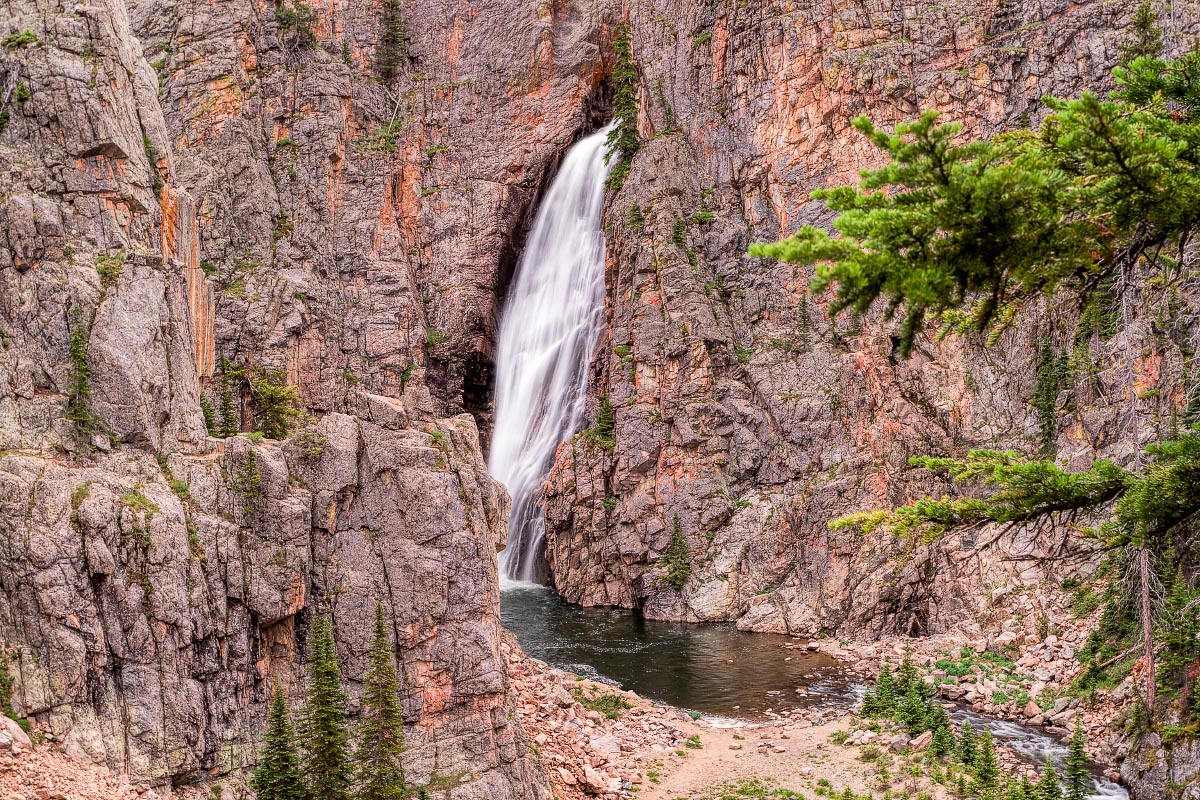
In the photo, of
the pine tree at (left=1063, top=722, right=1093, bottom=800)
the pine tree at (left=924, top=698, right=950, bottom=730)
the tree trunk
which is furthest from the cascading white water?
the tree trunk

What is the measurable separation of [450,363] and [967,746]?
1839 inches

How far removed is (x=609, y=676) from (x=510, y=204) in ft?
139

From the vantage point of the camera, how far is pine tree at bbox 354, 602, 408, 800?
1831 centimetres

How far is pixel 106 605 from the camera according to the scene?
16828 mm

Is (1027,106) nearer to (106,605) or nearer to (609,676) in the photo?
(609,676)

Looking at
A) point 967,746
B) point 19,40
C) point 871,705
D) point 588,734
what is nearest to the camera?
point 19,40

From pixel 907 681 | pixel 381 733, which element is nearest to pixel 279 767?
pixel 381 733

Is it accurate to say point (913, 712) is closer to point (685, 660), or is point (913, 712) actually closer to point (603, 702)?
point (603, 702)

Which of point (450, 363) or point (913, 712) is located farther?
point (450, 363)

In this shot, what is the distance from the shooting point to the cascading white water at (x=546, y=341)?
58688 millimetres

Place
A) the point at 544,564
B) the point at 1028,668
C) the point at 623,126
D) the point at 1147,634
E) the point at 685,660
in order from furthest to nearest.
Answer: the point at 623,126 → the point at 544,564 → the point at 685,660 → the point at 1028,668 → the point at 1147,634

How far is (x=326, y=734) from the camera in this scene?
17562 mm

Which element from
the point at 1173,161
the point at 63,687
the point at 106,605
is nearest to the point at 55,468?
the point at 106,605

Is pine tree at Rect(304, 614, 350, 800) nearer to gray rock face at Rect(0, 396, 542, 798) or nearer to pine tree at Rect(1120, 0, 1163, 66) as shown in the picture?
gray rock face at Rect(0, 396, 542, 798)
